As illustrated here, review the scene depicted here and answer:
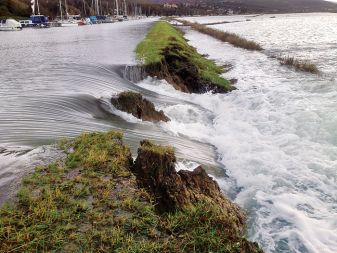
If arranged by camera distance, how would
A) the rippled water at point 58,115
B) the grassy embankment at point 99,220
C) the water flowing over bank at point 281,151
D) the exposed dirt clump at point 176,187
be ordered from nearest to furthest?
the grassy embankment at point 99,220, the exposed dirt clump at point 176,187, the water flowing over bank at point 281,151, the rippled water at point 58,115

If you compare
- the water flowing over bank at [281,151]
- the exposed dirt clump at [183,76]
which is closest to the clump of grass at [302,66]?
the water flowing over bank at [281,151]

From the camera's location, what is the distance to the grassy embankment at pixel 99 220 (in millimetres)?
5742

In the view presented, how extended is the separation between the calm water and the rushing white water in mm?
33

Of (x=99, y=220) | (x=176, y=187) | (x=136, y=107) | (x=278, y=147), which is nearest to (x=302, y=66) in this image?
(x=278, y=147)

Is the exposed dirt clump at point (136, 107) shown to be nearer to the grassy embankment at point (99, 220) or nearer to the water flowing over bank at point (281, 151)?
the water flowing over bank at point (281, 151)

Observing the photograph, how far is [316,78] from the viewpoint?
2703 centimetres

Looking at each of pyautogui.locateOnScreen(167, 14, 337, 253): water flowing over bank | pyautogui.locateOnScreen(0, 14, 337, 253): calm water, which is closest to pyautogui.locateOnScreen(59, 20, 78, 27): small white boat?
pyautogui.locateOnScreen(0, 14, 337, 253): calm water

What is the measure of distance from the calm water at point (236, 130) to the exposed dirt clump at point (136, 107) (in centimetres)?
50

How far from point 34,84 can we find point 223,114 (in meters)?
10.7

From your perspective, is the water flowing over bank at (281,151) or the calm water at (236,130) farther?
the calm water at (236,130)

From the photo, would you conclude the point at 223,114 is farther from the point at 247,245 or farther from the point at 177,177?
the point at 247,245

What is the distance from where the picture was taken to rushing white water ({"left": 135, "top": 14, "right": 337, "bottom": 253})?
8.62m

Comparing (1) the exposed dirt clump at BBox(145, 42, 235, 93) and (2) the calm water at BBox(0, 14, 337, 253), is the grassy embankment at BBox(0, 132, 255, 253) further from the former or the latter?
(1) the exposed dirt clump at BBox(145, 42, 235, 93)

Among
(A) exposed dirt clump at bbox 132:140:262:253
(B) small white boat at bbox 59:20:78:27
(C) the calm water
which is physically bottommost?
(B) small white boat at bbox 59:20:78:27
